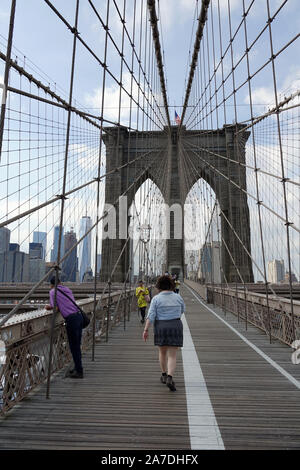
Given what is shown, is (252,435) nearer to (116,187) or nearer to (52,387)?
(52,387)

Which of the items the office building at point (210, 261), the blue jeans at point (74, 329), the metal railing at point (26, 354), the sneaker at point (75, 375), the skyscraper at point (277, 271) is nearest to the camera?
the metal railing at point (26, 354)

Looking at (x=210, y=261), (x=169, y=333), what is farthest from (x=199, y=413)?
(x=210, y=261)

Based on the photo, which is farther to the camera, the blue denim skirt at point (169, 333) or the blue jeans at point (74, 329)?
the blue jeans at point (74, 329)

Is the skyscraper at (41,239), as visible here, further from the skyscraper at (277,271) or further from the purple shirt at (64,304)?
the skyscraper at (277,271)

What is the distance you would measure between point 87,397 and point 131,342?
8.65ft

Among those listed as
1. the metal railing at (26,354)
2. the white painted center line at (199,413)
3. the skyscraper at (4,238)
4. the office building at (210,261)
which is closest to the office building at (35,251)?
the skyscraper at (4,238)

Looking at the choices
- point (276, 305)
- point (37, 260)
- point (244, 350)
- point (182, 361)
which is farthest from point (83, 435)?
point (37, 260)

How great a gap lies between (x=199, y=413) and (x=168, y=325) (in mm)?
781

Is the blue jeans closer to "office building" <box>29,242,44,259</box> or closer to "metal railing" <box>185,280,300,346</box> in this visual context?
"metal railing" <box>185,280,300,346</box>

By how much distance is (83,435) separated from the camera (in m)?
2.09

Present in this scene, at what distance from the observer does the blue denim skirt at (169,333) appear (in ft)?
9.81

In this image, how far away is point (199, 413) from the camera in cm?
244

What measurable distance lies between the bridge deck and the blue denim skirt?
42cm

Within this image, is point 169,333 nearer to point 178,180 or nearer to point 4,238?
point 4,238
